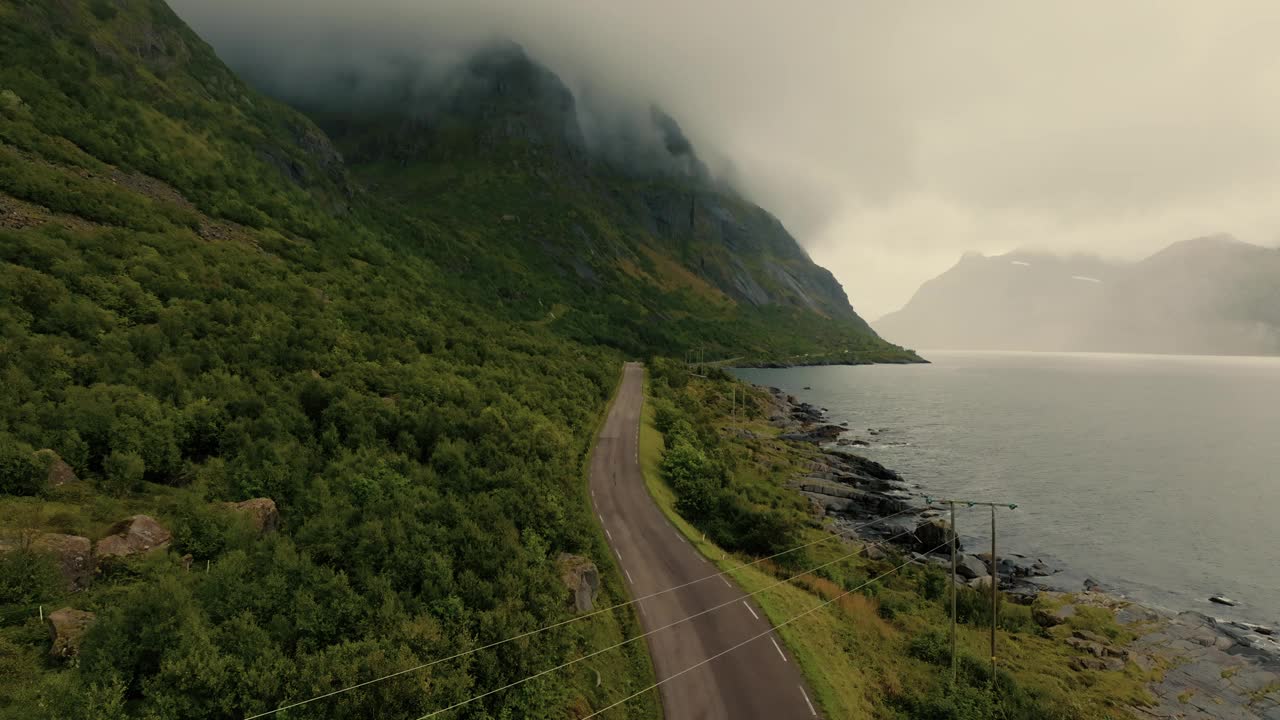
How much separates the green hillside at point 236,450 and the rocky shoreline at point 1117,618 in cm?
3024

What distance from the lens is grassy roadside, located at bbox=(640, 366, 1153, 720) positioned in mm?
24312

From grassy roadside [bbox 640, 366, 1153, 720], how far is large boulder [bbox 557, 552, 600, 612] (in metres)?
10.1

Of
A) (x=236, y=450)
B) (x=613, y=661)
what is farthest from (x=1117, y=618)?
(x=236, y=450)

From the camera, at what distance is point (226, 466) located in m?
24.8

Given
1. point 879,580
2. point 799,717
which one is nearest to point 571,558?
point 799,717

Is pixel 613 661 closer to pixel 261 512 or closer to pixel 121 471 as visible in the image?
pixel 261 512

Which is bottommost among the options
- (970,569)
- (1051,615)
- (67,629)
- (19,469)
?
(1051,615)

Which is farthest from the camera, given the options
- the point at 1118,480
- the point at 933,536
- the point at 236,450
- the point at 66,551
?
the point at 1118,480

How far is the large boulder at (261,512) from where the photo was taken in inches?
842

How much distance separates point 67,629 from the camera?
13.8 meters

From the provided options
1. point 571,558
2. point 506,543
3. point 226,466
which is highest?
point 226,466

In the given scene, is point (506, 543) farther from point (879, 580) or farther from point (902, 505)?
point (902, 505)

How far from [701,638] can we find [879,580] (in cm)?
1996

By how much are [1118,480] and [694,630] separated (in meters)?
81.1
